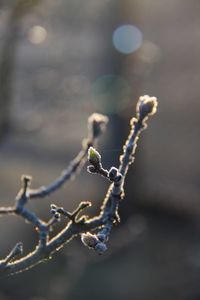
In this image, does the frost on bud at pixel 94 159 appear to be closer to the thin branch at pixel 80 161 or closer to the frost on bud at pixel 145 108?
the frost on bud at pixel 145 108

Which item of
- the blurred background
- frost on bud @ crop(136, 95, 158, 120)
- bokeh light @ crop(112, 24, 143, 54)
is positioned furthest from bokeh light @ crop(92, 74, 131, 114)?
frost on bud @ crop(136, 95, 158, 120)

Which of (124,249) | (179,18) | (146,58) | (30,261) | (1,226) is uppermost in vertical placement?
(179,18)

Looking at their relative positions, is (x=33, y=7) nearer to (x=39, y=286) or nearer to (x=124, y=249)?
(x=39, y=286)

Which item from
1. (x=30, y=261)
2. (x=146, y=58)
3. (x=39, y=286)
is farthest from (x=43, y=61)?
(x=30, y=261)

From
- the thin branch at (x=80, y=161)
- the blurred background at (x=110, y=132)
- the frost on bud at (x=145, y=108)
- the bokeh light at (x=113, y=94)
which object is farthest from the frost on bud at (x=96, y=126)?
the bokeh light at (x=113, y=94)

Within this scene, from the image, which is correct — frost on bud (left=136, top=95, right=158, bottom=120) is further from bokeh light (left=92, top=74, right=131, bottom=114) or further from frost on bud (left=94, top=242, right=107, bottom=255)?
bokeh light (left=92, top=74, right=131, bottom=114)

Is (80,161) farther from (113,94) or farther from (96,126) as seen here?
(113,94)
